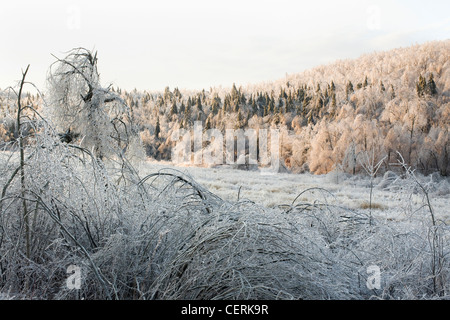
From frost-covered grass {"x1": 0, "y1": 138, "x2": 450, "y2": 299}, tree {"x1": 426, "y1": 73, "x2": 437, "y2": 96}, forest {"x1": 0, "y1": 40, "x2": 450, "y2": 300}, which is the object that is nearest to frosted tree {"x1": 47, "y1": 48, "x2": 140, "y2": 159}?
forest {"x1": 0, "y1": 40, "x2": 450, "y2": 300}

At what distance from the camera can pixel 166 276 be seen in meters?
2.29

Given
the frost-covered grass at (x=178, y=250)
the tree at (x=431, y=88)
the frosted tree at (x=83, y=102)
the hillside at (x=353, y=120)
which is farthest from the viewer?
the tree at (x=431, y=88)

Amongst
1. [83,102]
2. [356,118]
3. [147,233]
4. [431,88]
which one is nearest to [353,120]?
[356,118]

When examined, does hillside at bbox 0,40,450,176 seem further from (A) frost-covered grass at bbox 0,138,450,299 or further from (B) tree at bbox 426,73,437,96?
(A) frost-covered grass at bbox 0,138,450,299

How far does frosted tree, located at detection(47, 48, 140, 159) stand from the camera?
475 centimetres

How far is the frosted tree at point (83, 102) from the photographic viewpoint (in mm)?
4746

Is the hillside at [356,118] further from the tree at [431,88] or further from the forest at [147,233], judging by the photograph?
the forest at [147,233]

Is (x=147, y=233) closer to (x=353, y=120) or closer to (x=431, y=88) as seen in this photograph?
(x=353, y=120)

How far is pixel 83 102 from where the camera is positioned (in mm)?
4906

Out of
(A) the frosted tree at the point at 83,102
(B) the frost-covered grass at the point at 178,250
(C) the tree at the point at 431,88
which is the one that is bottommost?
(B) the frost-covered grass at the point at 178,250

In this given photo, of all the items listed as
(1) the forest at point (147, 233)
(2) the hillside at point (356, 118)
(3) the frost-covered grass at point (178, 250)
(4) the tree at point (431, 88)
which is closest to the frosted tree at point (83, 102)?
(1) the forest at point (147, 233)

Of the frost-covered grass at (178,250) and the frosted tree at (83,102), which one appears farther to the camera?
the frosted tree at (83,102)

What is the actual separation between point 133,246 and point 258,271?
0.94 m
